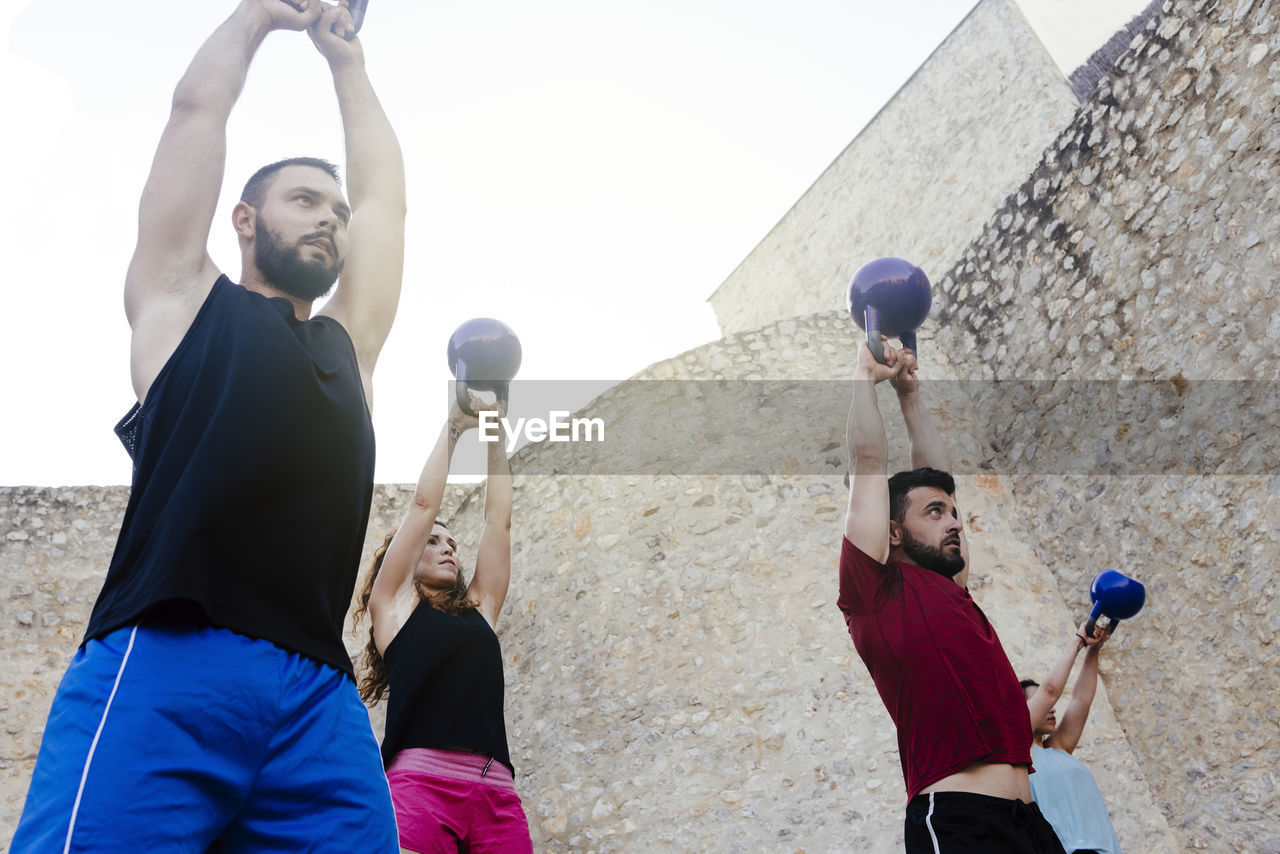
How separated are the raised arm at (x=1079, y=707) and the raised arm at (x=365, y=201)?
3448 mm

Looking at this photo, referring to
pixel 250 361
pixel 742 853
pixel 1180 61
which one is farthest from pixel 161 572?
pixel 1180 61

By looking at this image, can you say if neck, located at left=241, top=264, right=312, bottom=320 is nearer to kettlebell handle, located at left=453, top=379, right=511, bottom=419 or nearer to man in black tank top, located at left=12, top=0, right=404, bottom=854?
man in black tank top, located at left=12, top=0, right=404, bottom=854

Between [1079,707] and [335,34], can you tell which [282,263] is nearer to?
[335,34]

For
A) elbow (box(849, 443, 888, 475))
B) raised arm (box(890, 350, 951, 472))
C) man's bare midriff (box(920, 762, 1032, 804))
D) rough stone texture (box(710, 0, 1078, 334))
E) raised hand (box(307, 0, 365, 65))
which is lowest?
man's bare midriff (box(920, 762, 1032, 804))

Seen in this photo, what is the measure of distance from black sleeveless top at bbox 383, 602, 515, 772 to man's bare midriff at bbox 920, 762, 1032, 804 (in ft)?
4.54

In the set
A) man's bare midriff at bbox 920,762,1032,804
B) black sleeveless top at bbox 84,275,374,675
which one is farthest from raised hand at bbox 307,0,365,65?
man's bare midriff at bbox 920,762,1032,804

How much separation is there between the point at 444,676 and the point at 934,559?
154cm

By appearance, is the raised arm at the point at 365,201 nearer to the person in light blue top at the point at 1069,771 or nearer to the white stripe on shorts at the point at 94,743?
the white stripe on shorts at the point at 94,743

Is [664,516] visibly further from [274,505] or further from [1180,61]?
[274,505]

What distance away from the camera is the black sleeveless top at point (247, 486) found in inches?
45.7

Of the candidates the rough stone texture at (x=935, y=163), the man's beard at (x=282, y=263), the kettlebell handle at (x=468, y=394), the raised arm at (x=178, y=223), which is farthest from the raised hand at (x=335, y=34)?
the rough stone texture at (x=935, y=163)

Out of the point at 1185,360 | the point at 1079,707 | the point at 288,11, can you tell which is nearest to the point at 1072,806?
the point at 1079,707

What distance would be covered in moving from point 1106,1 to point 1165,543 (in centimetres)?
958

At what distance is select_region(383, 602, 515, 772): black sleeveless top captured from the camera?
2.79m
